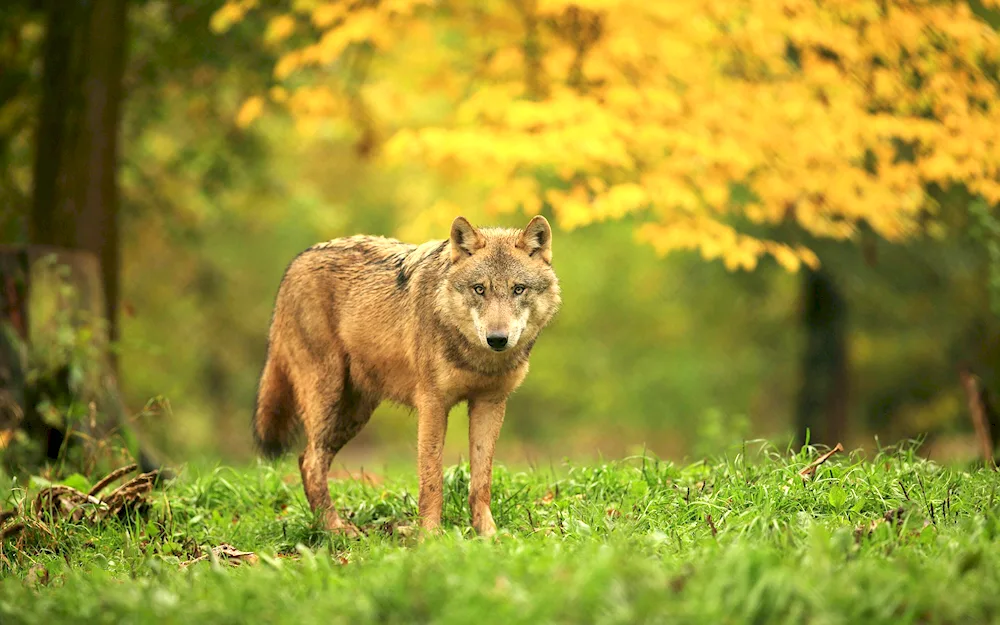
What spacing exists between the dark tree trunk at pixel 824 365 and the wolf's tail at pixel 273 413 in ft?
29.6

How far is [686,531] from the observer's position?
4.83 m

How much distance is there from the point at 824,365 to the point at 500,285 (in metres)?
9.62

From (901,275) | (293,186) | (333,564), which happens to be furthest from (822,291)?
(333,564)

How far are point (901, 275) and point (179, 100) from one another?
10.2m

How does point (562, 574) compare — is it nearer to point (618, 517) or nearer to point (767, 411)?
point (618, 517)

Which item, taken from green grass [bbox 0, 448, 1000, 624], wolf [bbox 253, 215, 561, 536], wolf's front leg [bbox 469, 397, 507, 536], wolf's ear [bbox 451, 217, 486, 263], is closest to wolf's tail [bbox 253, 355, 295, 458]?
wolf [bbox 253, 215, 561, 536]

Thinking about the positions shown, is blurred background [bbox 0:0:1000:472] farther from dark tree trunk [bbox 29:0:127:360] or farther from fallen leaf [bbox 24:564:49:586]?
fallen leaf [bbox 24:564:49:586]

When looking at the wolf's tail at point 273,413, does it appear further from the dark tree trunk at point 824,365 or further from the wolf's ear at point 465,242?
the dark tree trunk at point 824,365

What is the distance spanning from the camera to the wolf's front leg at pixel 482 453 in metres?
5.72

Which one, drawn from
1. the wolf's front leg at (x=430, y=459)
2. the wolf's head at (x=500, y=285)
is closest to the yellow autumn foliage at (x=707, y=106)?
the wolf's head at (x=500, y=285)

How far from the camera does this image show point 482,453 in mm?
5844

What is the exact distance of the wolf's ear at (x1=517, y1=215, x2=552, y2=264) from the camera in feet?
19.3

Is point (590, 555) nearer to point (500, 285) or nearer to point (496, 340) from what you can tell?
point (496, 340)

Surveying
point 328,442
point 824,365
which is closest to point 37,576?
point 328,442
